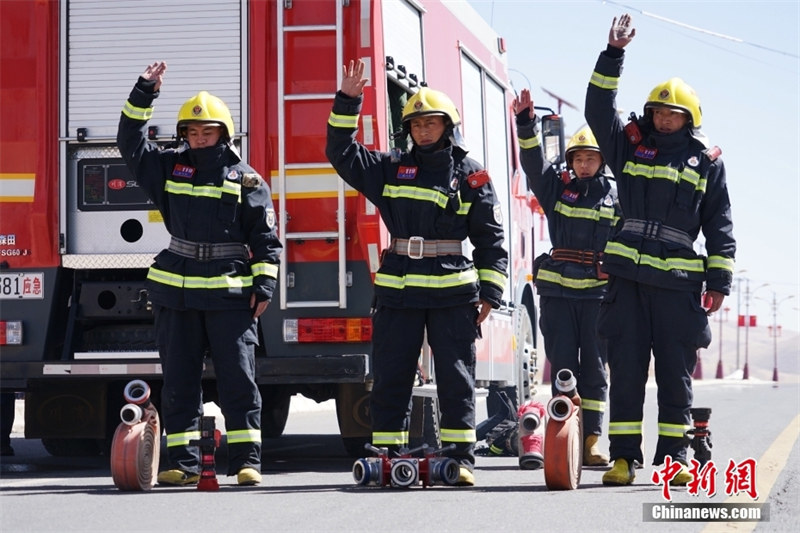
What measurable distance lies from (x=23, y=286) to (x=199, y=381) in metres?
1.91

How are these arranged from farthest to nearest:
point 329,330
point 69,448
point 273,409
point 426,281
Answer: point 273,409 < point 69,448 < point 329,330 < point 426,281

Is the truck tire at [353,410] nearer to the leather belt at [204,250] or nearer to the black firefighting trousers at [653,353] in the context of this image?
the leather belt at [204,250]

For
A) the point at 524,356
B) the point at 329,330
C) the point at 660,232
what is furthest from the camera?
the point at 524,356

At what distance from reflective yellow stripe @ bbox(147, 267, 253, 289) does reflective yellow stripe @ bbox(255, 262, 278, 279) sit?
0.10m

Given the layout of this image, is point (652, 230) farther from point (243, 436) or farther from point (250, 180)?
point (243, 436)

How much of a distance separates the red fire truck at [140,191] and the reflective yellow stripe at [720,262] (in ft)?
7.08

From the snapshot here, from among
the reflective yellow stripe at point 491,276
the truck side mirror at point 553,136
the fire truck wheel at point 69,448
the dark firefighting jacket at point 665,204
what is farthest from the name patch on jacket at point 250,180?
the truck side mirror at point 553,136

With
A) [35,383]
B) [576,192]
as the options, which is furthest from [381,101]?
[35,383]

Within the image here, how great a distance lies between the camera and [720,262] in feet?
27.0

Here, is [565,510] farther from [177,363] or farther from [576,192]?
[576,192]

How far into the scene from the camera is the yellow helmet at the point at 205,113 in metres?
8.32

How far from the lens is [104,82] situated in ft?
32.3

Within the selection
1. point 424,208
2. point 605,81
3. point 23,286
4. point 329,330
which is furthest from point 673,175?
point 23,286

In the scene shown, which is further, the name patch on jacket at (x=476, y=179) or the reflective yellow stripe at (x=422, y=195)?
the name patch on jacket at (x=476, y=179)
